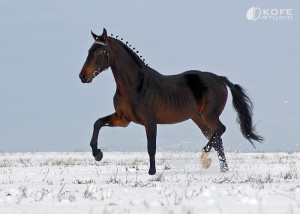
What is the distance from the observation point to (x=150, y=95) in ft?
30.8

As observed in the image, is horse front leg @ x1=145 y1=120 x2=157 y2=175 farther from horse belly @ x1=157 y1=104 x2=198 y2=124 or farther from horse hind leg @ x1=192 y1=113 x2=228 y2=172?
horse hind leg @ x1=192 y1=113 x2=228 y2=172

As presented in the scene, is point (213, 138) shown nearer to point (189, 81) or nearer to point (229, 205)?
point (189, 81)

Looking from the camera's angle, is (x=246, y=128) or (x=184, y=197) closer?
(x=184, y=197)

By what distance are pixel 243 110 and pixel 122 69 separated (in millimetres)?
3436

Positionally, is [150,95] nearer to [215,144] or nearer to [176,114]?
[176,114]

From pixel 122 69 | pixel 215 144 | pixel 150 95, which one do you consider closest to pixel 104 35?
pixel 122 69

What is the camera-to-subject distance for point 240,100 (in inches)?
453

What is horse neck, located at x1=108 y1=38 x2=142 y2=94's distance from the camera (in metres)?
9.35

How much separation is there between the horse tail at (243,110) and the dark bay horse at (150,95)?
33.2 inches

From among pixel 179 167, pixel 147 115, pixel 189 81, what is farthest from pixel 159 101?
pixel 179 167

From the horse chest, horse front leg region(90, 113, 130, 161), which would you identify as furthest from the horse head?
horse front leg region(90, 113, 130, 161)

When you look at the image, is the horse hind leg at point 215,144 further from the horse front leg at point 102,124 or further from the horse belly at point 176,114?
the horse front leg at point 102,124

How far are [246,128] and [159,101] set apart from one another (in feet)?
9.50

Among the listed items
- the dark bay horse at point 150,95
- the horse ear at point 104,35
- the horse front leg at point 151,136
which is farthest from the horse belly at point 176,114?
the horse ear at point 104,35
